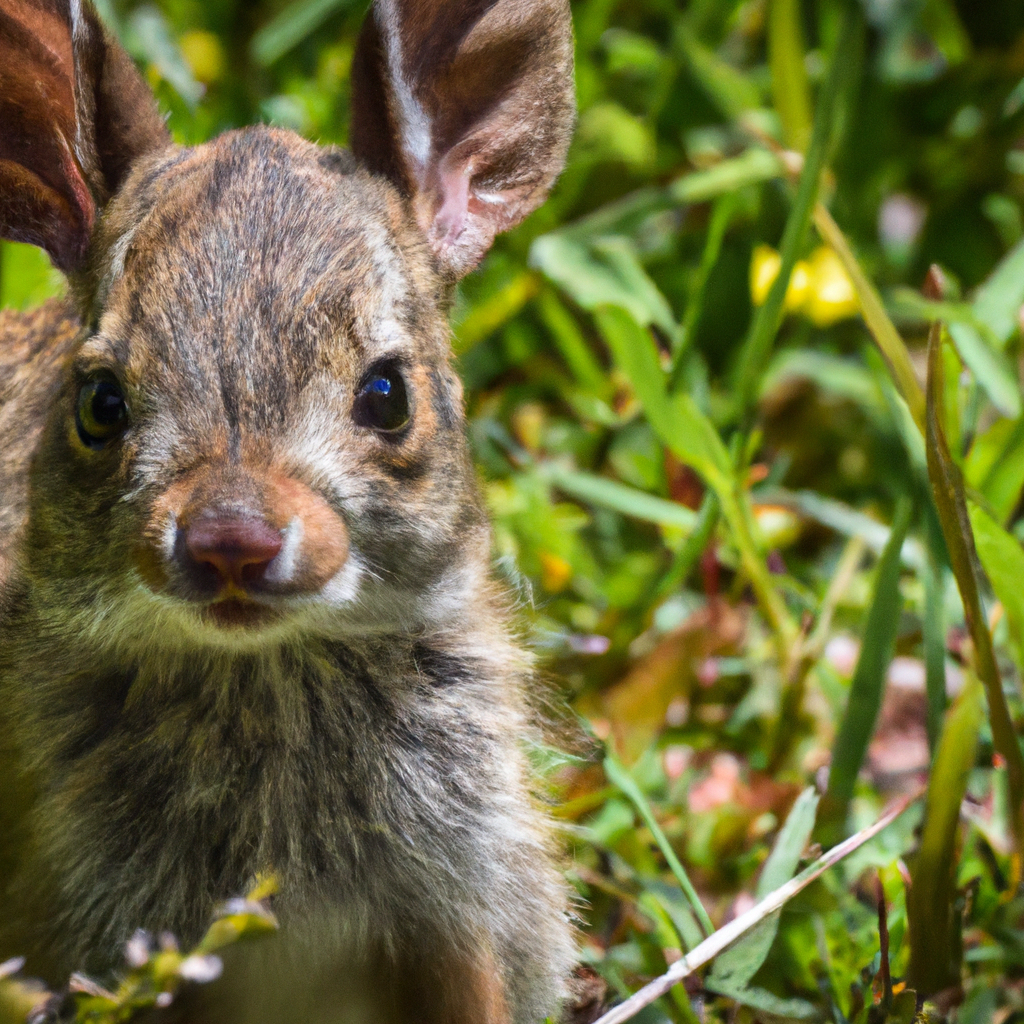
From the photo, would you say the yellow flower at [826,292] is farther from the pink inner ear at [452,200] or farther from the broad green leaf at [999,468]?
the pink inner ear at [452,200]

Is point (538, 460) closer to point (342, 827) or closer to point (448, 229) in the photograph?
point (448, 229)

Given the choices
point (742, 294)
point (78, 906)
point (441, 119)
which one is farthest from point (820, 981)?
point (742, 294)

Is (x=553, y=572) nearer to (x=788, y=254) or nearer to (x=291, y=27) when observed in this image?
(x=788, y=254)

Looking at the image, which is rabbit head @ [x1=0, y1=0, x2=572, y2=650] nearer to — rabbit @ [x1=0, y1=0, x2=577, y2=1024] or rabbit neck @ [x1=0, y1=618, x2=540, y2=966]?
rabbit @ [x1=0, y1=0, x2=577, y2=1024]

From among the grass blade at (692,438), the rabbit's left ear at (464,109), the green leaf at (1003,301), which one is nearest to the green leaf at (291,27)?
the grass blade at (692,438)

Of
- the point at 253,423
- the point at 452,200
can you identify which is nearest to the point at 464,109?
the point at 452,200

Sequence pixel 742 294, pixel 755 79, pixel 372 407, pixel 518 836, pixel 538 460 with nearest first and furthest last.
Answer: pixel 372 407 < pixel 518 836 < pixel 538 460 < pixel 742 294 < pixel 755 79
